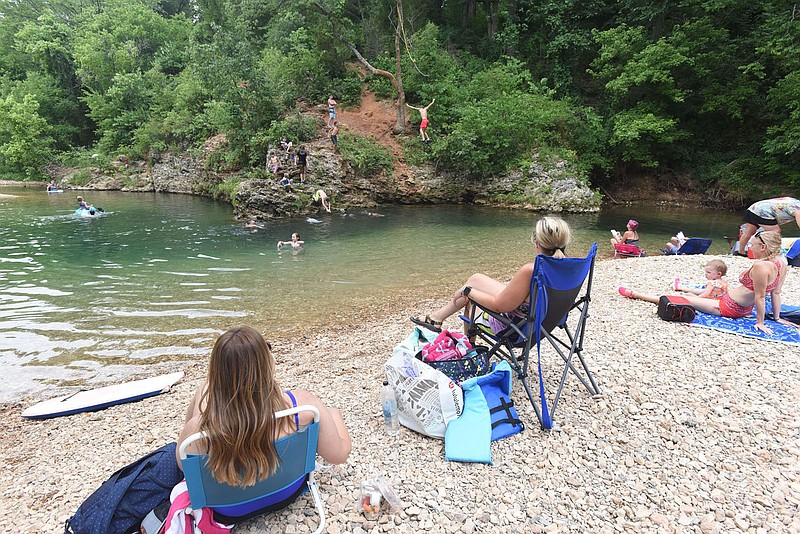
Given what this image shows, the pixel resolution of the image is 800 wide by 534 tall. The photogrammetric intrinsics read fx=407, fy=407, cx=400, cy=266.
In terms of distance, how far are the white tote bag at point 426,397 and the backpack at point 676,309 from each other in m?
3.97

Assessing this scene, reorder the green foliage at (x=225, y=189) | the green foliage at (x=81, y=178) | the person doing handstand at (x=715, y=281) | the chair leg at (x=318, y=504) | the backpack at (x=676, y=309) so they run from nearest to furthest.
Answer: the chair leg at (x=318, y=504), the backpack at (x=676, y=309), the person doing handstand at (x=715, y=281), the green foliage at (x=225, y=189), the green foliage at (x=81, y=178)

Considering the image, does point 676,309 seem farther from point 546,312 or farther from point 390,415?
point 390,415

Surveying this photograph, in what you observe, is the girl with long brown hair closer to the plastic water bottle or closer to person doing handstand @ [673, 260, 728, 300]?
the plastic water bottle

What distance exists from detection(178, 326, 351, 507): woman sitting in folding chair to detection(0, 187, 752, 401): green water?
4443mm

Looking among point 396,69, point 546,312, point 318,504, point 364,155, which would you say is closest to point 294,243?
point 364,155

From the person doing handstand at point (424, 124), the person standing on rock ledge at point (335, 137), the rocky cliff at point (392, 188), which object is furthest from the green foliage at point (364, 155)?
the person doing handstand at point (424, 124)

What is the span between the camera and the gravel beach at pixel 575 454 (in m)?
2.51

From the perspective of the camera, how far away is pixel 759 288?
4996 millimetres

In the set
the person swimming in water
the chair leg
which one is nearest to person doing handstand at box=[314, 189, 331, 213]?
the person swimming in water

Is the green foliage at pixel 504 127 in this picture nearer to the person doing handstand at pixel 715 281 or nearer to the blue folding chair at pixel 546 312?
the person doing handstand at pixel 715 281

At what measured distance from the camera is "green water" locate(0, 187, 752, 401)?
634 centimetres

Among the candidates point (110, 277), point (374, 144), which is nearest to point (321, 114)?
point (374, 144)

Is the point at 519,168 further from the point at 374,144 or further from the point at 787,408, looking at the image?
the point at 787,408

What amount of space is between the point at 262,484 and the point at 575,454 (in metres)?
2.23
